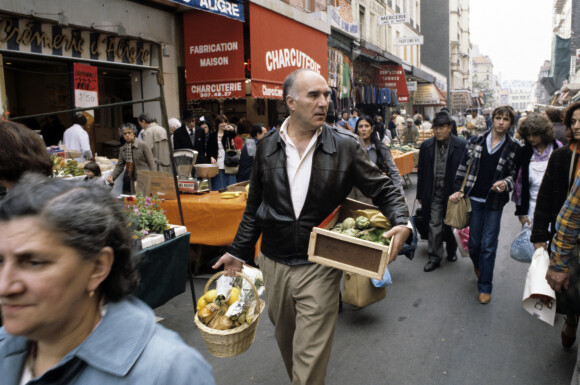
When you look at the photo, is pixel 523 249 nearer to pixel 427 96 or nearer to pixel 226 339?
pixel 226 339

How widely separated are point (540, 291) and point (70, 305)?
305 cm

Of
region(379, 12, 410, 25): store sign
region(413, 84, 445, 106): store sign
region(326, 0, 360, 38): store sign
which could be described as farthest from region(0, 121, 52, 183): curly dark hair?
region(413, 84, 445, 106): store sign

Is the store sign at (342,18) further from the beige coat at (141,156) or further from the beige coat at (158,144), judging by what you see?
the beige coat at (141,156)

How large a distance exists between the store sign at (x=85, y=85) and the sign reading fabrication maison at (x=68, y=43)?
1.12ft

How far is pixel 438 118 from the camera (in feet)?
19.7

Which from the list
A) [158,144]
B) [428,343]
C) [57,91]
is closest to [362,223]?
[428,343]

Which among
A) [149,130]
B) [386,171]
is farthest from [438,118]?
[149,130]

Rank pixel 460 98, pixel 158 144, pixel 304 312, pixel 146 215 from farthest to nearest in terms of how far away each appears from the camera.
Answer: pixel 460 98
pixel 158 144
pixel 146 215
pixel 304 312

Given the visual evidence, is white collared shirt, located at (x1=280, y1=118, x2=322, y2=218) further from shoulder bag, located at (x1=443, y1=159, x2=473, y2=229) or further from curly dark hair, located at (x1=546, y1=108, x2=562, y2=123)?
curly dark hair, located at (x1=546, y1=108, x2=562, y2=123)

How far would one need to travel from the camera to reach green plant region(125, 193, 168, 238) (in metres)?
4.37

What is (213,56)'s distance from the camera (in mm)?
11578

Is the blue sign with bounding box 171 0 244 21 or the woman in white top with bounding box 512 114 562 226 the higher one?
the blue sign with bounding box 171 0 244 21

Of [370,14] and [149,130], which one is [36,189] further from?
[370,14]

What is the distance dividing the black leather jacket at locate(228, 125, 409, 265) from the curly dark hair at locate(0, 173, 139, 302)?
1549mm
